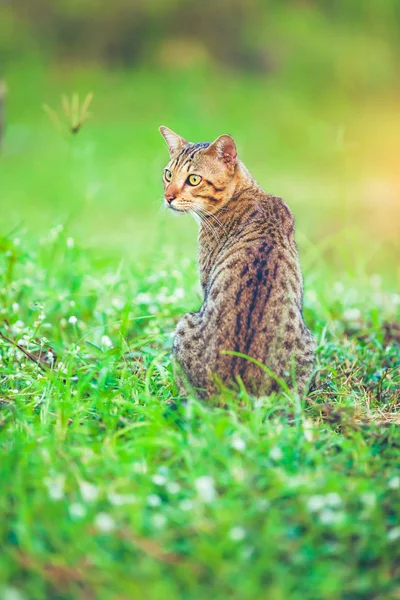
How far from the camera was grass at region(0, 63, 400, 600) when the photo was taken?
2.14m

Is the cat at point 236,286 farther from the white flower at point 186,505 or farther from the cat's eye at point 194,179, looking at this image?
the white flower at point 186,505

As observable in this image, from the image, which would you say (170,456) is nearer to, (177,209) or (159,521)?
(159,521)

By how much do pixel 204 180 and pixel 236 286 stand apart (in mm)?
726

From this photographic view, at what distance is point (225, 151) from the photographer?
3568mm

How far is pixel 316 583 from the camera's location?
2102 mm

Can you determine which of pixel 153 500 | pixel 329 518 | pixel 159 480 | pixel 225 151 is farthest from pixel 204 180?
pixel 329 518

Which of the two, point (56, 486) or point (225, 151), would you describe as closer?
point (56, 486)

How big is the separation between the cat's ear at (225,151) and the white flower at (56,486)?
1.74 m

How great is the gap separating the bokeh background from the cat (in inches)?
157

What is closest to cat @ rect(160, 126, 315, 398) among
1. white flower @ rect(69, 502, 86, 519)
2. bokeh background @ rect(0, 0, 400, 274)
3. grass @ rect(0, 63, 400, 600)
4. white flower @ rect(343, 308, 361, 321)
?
grass @ rect(0, 63, 400, 600)

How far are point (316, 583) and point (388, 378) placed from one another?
1.71m

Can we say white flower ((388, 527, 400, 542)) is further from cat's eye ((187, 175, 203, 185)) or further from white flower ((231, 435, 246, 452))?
cat's eye ((187, 175, 203, 185))

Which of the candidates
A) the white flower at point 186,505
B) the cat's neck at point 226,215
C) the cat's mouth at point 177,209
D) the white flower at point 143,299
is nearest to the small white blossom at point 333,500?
the white flower at point 186,505

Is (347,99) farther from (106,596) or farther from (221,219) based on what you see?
(106,596)
